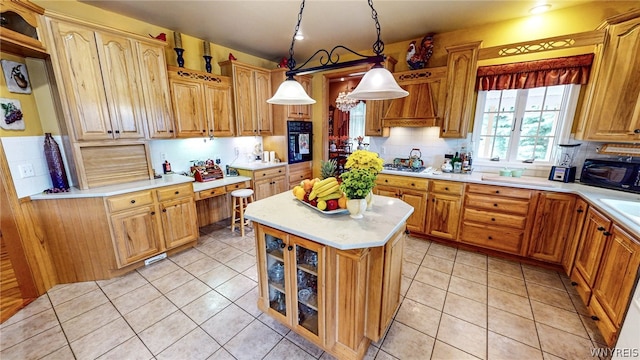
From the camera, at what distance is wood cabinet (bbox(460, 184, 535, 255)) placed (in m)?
2.55

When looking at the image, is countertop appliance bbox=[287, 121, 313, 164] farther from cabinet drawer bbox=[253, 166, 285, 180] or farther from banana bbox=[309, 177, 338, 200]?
banana bbox=[309, 177, 338, 200]

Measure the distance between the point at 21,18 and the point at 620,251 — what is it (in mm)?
4920

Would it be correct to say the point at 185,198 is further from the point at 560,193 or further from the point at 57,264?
the point at 560,193

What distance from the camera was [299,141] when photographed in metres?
4.39

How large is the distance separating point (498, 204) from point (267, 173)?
322cm

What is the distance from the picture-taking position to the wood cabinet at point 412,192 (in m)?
3.08

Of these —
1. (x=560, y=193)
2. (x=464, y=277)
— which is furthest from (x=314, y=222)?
(x=560, y=193)

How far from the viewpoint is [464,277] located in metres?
2.42

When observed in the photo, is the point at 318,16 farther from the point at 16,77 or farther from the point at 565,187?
the point at 565,187

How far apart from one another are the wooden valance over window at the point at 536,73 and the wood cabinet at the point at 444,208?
134 centimetres

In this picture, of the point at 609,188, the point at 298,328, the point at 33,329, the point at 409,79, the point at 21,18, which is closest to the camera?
the point at 298,328

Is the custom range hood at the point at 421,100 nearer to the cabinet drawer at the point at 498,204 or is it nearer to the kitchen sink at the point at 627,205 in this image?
the cabinet drawer at the point at 498,204

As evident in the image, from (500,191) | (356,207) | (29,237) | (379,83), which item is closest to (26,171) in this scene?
(29,237)

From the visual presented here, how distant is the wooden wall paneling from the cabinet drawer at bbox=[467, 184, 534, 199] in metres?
4.46
